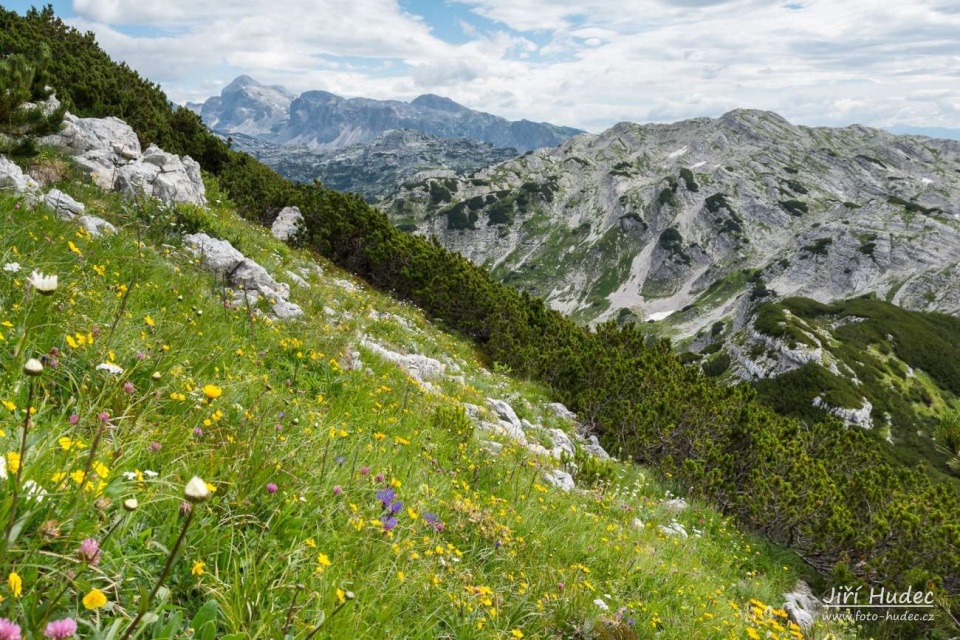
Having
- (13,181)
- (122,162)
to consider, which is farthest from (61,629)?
(122,162)

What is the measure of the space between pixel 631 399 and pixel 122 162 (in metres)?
18.0

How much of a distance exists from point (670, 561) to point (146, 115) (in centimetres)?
2693

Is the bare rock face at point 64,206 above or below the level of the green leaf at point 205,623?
above

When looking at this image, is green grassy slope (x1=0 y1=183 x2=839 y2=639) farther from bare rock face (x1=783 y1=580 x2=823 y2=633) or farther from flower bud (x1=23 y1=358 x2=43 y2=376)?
bare rock face (x1=783 y1=580 x2=823 y2=633)

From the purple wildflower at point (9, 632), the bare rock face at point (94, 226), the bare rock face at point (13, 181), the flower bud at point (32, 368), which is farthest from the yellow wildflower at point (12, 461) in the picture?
the bare rock face at point (13, 181)

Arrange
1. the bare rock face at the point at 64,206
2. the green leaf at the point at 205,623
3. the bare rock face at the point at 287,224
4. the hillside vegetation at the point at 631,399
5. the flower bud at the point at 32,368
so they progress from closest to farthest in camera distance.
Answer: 1. the flower bud at the point at 32,368
2. the green leaf at the point at 205,623
3. the bare rock face at the point at 64,206
4. the hillside vegetation at the point at 631,399
5. the bare rock face at the point at 287,224

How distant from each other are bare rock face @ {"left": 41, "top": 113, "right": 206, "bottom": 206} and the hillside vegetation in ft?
5.39

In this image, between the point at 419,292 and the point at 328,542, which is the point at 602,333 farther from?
the point at 328,542

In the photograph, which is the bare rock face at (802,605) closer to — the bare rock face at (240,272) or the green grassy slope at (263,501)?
the green grassy slope at (263,501)

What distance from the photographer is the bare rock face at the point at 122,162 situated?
1410 centimetres

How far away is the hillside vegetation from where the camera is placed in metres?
12.4

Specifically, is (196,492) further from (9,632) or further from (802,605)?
(802,605)

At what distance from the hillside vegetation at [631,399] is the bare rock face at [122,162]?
1.64m

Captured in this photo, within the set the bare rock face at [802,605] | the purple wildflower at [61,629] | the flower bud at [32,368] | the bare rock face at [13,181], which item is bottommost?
the bare rock face at [802,605]
